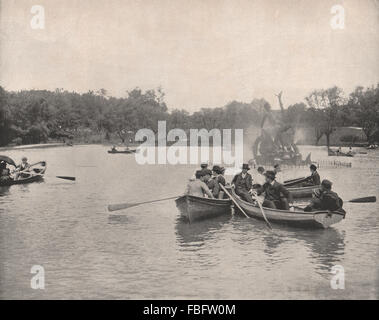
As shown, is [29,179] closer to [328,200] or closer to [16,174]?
[16,174]

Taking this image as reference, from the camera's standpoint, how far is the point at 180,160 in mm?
48062

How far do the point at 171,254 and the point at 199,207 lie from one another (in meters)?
3.16

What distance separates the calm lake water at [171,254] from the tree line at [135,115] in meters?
28.4

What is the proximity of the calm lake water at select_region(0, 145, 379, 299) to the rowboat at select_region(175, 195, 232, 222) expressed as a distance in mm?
253

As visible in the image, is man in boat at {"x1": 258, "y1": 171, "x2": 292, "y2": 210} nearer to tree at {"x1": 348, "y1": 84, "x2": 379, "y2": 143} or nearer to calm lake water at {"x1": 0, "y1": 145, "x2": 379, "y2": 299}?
calm lake water at {"x1": 0, "y1": 145, "x2": 379, "y2": 299}

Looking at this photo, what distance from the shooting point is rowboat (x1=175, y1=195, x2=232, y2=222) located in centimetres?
1433

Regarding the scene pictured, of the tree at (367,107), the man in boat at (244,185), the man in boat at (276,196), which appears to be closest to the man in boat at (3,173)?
the man in boat at (244,185)

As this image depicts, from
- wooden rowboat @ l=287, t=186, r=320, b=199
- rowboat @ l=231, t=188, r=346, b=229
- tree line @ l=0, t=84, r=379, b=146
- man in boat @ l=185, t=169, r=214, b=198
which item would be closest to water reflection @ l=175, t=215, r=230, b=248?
man in boat @ l=185, t=169, r=214, b=198

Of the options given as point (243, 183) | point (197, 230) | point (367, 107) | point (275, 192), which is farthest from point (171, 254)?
point (367, 107)

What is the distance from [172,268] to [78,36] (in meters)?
10.3

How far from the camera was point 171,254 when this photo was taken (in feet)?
38.2

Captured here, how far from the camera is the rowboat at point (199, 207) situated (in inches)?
564

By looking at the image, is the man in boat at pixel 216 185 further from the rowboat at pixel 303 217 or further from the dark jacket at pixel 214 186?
the rowboat at pixel 303 217
